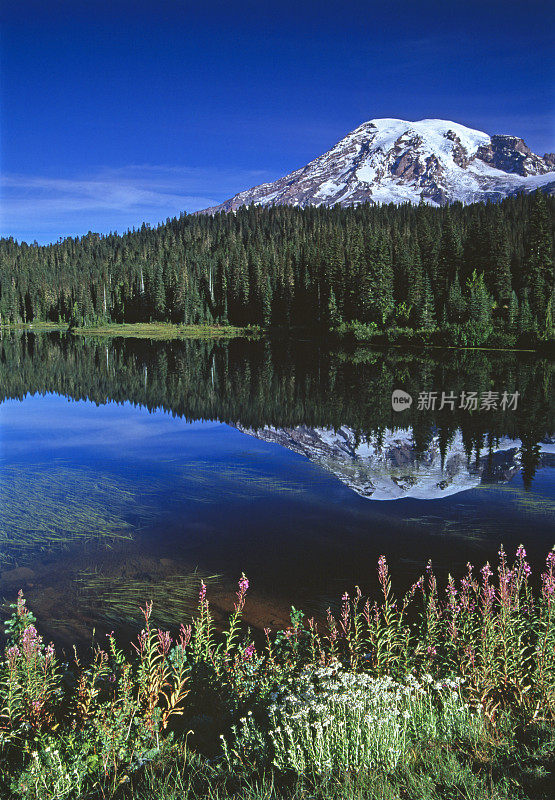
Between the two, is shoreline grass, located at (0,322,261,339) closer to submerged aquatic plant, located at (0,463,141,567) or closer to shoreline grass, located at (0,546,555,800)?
submerged aquatic plant, located at (0,463,141,567)

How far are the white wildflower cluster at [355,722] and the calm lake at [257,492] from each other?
12.0 feet

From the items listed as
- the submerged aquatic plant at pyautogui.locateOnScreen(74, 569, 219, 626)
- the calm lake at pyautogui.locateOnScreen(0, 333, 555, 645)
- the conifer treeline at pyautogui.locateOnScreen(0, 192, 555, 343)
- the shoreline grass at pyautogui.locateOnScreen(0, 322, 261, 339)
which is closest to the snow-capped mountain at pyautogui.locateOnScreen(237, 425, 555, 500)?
the calm lake at pyautogui.locateOnScreen(0, 333, 555, 645)

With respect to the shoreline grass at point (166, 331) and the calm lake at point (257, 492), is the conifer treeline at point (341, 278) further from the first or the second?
the calm lake at point (257, 492)

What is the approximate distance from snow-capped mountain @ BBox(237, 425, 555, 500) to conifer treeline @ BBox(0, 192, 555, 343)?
4678 centimetres

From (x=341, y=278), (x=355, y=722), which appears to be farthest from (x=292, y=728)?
(x=341, y=278)

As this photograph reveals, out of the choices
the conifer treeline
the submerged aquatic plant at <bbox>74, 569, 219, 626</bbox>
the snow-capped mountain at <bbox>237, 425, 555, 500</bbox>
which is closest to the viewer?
the submerged aquatic plant at <bbox>74, 569, 219, 626</bbox>

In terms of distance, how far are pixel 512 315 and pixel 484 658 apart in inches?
2591

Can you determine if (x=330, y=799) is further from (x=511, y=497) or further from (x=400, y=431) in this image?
(x=400, y=431)

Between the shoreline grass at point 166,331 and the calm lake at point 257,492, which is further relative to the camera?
the shoreline grass at point 166,331

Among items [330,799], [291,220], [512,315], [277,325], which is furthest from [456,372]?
[291,220]

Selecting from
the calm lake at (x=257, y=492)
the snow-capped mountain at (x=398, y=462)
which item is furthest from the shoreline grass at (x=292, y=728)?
the snow-capped mountain at (x=398, y=462)

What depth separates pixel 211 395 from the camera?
110 ft

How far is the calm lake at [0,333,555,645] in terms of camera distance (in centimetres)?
1010

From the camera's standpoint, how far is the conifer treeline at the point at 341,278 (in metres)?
72.8
